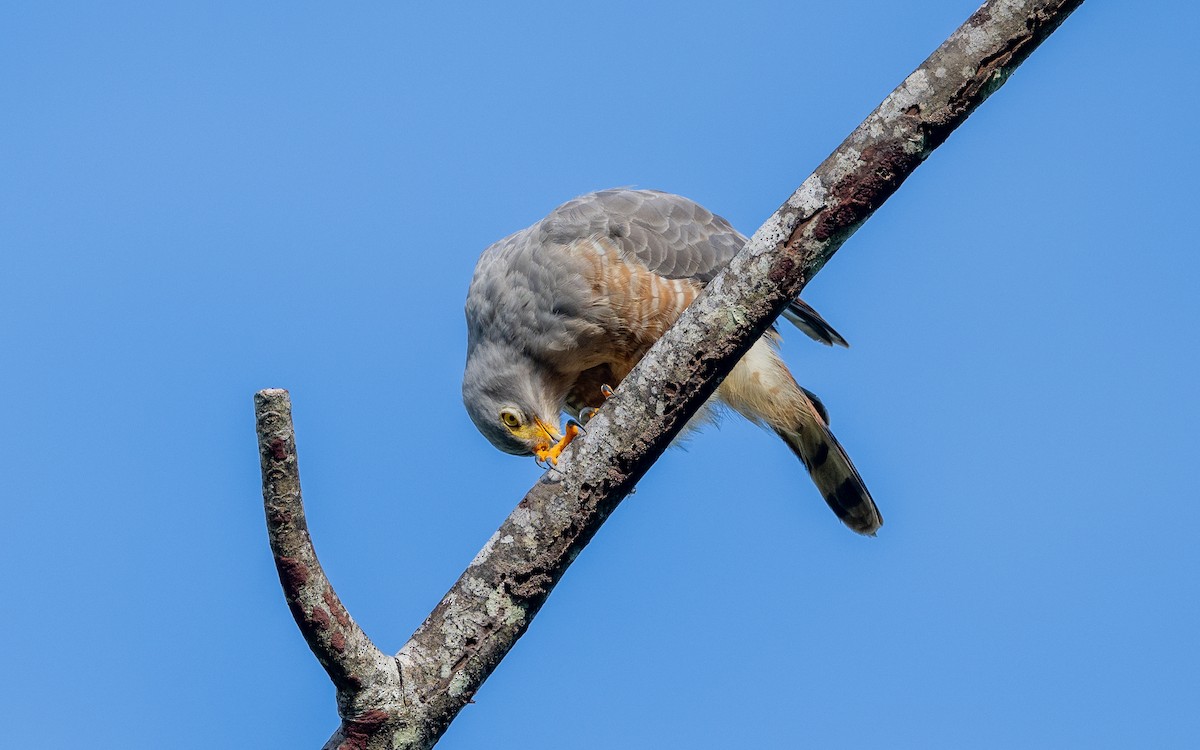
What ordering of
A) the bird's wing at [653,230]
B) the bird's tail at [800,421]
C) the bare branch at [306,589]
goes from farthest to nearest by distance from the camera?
the bird's tail at [800,421], the bird's wing at [653,230], the bare branch at [306,589]

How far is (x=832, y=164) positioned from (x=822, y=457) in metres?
3.45

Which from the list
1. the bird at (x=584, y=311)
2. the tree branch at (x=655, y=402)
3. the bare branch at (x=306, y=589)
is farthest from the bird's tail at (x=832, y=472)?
the bare branch at (x=306, y=589)

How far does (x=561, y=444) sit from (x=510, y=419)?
0.53m

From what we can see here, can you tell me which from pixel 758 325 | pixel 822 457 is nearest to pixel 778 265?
pixel 758 325

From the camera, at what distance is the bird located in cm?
570

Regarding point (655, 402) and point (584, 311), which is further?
point (584, 311)

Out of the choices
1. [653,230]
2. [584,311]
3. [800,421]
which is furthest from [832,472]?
[584,311]

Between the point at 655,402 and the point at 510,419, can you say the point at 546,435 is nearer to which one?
the point at 510,419

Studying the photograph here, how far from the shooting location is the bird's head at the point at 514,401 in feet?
18.9

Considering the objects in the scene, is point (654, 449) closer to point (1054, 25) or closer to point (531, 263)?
point (1054, 25)

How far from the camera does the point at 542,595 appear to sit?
359cm

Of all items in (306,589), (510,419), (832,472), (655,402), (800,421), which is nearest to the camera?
(306,589)

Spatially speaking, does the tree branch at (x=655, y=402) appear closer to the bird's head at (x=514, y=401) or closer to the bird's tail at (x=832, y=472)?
the bird's head at (x=514, y=401)

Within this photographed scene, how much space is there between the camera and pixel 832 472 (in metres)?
6.61
